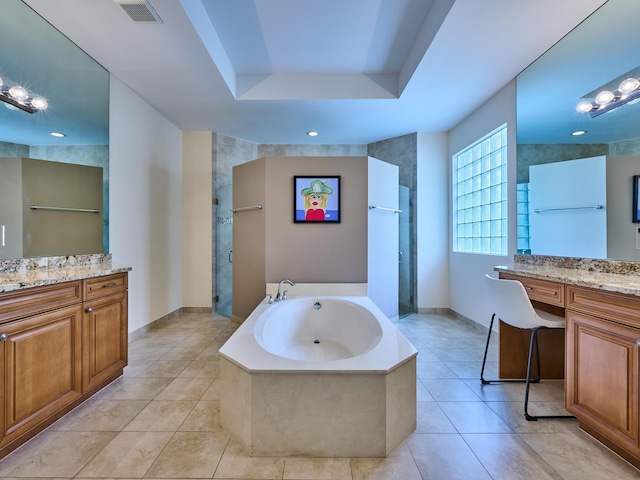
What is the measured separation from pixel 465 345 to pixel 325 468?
204cm

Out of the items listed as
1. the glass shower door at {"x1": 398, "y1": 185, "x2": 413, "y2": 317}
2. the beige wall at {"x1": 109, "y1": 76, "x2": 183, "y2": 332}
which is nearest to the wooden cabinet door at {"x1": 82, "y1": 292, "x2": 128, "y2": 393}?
the beige wall at {"x1": 109, "y1": 76, "x2": 183, "y2": 332}

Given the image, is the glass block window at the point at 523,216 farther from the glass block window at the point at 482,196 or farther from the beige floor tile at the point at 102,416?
the beige floor tile at the point at 102,416

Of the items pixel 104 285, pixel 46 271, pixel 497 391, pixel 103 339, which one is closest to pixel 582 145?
pixel 497 391

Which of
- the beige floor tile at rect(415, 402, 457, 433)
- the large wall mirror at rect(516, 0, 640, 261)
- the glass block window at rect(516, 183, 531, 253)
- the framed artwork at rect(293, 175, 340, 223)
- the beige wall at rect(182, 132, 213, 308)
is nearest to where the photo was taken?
the beige floor tile at rect(415, 402, 457, 433)

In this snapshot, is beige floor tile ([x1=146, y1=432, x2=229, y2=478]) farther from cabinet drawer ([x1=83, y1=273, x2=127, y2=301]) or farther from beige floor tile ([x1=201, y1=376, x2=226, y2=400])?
cabinet drawer ([x1=83, y1=273, x2=127, y2=301])

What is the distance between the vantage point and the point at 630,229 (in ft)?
5.43

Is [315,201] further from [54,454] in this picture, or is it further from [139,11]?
[54,454]

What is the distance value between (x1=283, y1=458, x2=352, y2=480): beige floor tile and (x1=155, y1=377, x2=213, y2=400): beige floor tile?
882 mm

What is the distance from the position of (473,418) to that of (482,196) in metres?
2.42

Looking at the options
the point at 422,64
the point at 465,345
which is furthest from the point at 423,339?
the point at 422,64

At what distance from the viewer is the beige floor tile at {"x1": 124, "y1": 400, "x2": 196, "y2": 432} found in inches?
60.9

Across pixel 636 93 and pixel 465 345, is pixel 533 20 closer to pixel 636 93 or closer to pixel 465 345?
pixel 636 93

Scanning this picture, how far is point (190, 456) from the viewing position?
4.38 ft

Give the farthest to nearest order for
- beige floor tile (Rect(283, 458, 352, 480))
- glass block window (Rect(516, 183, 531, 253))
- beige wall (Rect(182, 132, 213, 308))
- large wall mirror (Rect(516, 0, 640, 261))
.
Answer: beige wall (Rect(182, 132, 213, 308)) → glass block window (Rect(516, 183, 531, 253)) → large wall mirror (Rect(516, 0, 640, 261)) → beige floor tile (Rect(283, 458, 352, 480))
